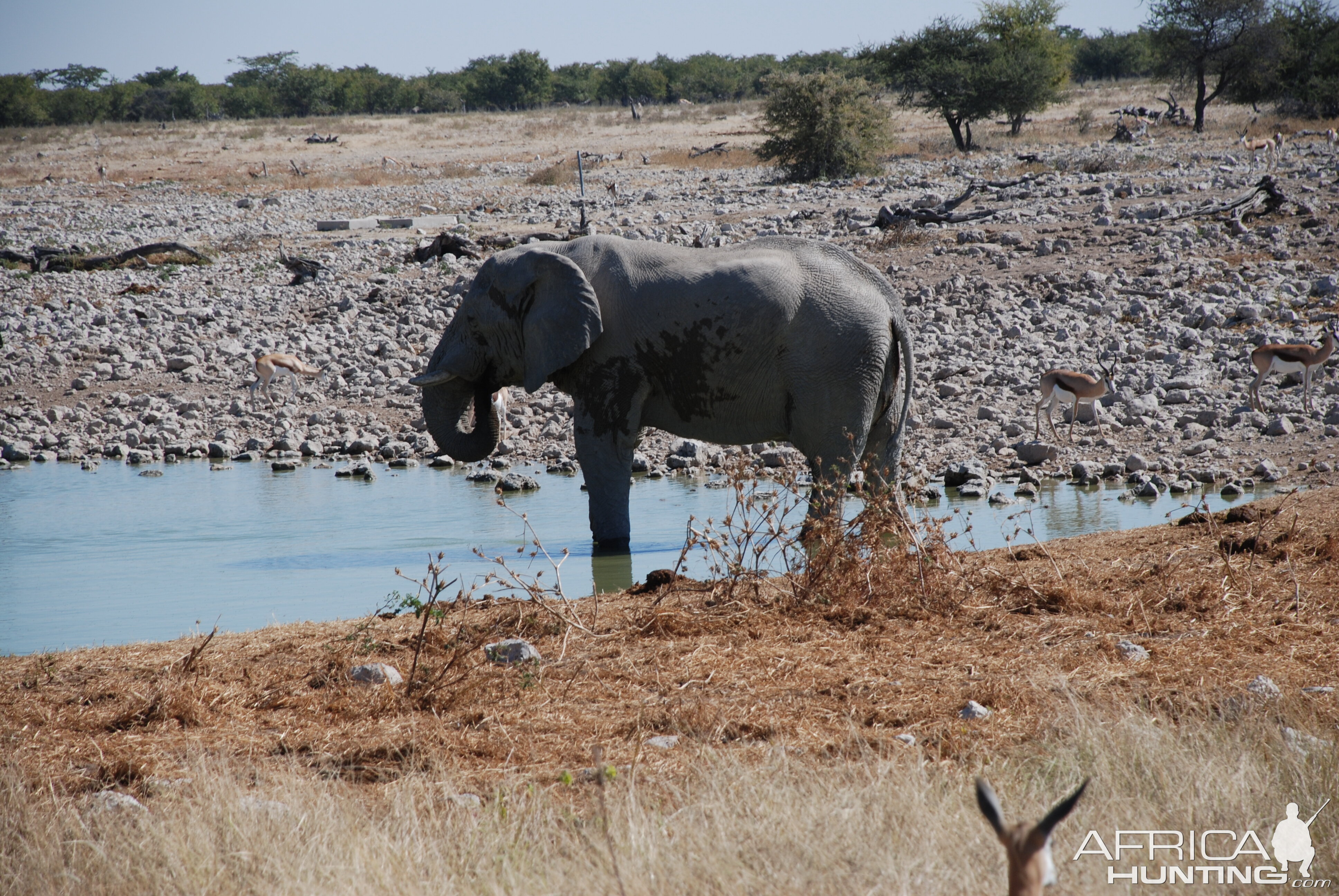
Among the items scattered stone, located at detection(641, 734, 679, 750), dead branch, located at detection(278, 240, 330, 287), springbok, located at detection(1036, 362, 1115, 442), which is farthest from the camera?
dead branch, located at detection(278, 240, 330, 287)

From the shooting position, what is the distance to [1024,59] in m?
38.7

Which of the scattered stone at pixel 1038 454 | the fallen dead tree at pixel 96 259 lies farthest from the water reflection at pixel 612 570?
the fallen dead tree at pixel 96 259

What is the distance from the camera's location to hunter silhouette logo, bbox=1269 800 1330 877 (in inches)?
122

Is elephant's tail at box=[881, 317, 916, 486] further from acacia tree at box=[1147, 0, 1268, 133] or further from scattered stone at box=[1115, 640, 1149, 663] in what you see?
acacia tree at box=[1147, 0, 1268, 133]

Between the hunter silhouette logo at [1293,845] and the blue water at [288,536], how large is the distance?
10.3 feet

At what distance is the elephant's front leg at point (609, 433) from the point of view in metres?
7.93

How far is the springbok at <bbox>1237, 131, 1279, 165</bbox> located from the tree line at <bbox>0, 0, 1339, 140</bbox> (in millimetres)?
8179

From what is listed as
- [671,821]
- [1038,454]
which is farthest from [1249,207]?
[671,821]

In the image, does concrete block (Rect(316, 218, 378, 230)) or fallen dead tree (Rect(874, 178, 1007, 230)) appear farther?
concrete block (Rect(316, 218, 378, 230))

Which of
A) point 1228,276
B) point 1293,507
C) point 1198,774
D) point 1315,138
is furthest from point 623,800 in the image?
point 1315,138

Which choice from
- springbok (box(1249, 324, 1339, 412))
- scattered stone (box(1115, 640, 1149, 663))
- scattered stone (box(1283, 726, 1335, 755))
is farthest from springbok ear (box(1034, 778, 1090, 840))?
springbok (box(1249, 324, 1339, 412))

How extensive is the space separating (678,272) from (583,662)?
345 centimetres

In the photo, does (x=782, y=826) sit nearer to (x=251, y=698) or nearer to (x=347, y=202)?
(x=251, y=698)

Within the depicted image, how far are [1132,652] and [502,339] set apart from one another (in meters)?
4.76
